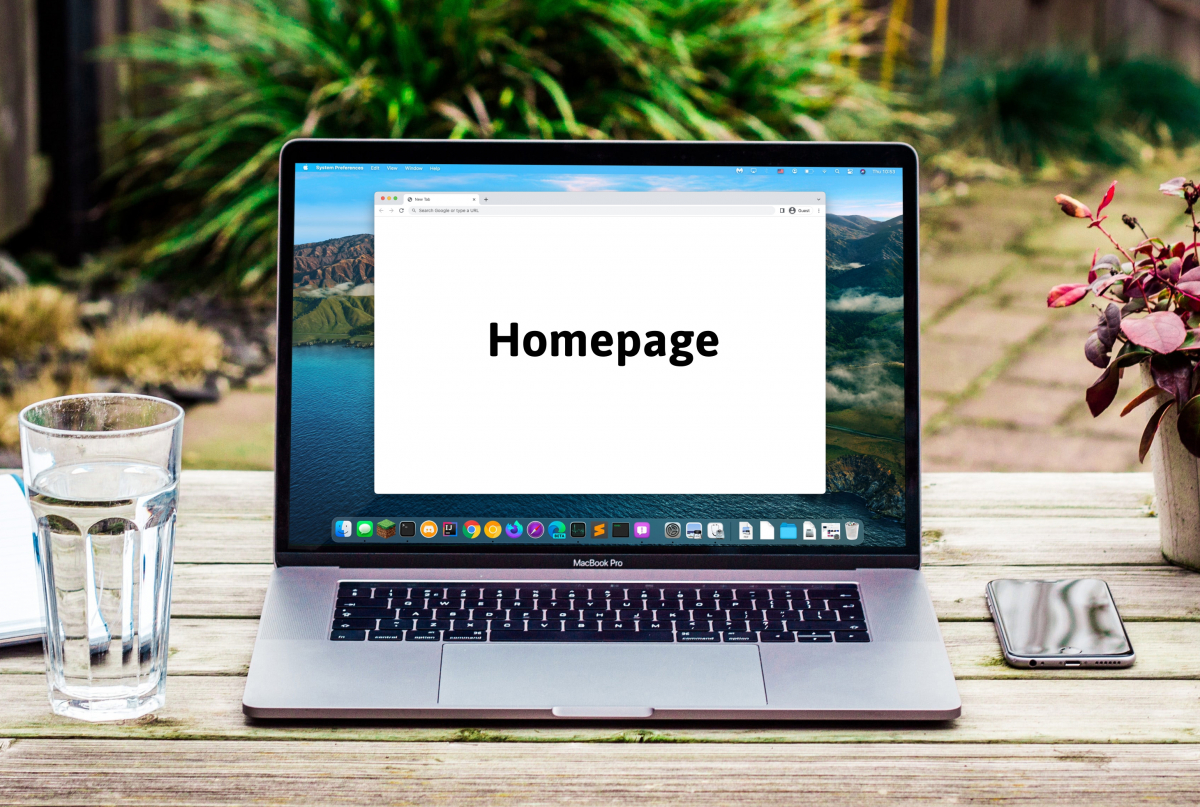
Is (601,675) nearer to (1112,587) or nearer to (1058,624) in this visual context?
(1058,624)

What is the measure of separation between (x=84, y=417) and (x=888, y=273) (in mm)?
698

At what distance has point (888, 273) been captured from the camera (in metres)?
0.96

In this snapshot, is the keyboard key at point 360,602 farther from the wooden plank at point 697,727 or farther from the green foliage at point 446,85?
the green foliage at point 446,85

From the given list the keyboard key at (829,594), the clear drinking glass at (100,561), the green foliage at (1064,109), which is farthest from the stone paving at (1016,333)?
the clear drinking glass at (100,561)

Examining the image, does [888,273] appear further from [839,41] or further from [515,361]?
[839,41]

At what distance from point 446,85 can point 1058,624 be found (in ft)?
8.75

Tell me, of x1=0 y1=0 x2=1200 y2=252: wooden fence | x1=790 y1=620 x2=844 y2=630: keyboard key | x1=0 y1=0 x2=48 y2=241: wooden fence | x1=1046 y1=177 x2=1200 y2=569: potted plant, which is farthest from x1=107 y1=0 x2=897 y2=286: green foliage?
x1=790 y1=620 x2=844 y2=630: keyboard key

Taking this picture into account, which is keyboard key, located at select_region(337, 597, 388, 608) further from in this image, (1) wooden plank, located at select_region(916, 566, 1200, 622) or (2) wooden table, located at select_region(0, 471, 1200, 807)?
(1) wooden plank, located at select_region(916, 566, 1200, 622)

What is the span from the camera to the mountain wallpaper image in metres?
0.96

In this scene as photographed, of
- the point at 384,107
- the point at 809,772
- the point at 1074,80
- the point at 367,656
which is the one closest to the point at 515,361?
the point at 367,656

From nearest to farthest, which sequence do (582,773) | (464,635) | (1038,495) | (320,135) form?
1. (582,773)
2. (464,635)
3. (1038,495)
4. (320,135)

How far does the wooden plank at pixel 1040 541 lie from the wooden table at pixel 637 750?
0.41 feet

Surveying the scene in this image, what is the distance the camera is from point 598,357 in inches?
38.3

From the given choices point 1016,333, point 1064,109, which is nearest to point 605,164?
point 1016,333
